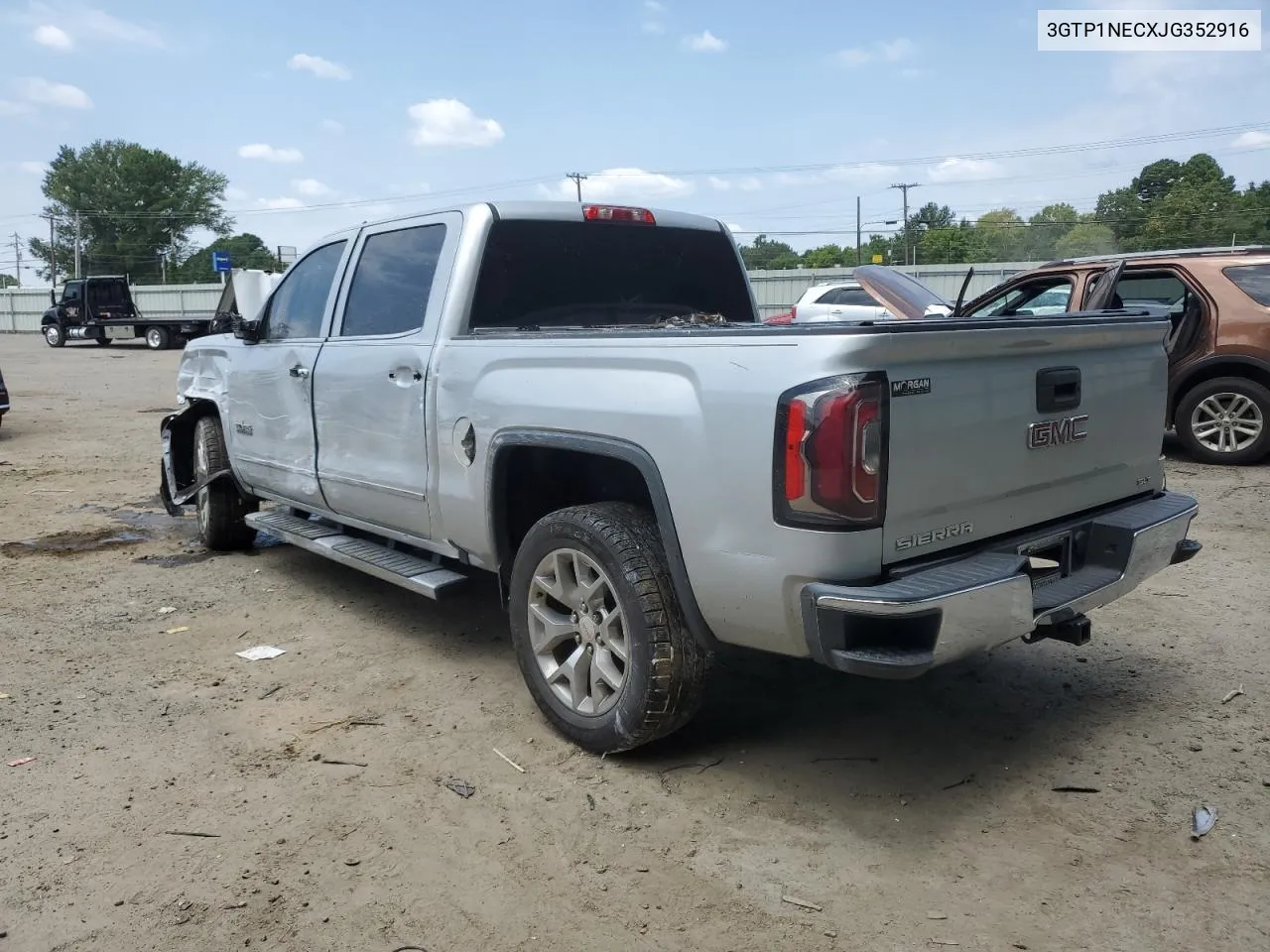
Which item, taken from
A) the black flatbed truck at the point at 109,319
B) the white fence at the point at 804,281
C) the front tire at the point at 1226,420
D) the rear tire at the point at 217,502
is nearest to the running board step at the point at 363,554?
the rear tire at the point at 217,502

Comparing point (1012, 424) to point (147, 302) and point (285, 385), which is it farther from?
point (147, 302)

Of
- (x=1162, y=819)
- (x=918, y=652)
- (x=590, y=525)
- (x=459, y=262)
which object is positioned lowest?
(x=1162, y=819)

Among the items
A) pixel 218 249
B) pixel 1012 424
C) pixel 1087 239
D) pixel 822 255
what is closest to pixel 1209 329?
pixel 1012 424

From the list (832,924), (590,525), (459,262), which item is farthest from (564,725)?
(459,262)

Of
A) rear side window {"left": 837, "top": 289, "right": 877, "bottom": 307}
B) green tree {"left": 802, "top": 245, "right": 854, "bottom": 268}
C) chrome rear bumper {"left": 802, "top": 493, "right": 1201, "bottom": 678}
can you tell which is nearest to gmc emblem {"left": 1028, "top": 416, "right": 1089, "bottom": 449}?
chrome rear bumper {"left": 802, "top": 493, "right": 1201, "bottom": 678}

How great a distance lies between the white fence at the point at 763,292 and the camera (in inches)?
1131

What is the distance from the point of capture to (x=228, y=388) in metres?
6.15

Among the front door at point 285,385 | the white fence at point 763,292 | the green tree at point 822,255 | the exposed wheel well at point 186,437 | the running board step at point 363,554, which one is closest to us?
the running board step at point 363,554

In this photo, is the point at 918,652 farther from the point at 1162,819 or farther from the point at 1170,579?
the point at 1170,579

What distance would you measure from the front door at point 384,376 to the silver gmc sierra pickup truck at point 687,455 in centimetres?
2

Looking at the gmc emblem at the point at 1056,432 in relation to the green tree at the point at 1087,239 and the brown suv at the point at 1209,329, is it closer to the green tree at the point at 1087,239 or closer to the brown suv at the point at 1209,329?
the brown suv at the point at 1209,329

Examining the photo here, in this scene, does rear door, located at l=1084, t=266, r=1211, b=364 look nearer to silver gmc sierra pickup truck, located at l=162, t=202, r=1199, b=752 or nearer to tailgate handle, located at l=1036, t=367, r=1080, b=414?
silver gmc sierra pickup truck, located at l=162, t=202, r=1199, b=752

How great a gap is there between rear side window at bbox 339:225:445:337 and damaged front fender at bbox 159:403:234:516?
89.0 inches

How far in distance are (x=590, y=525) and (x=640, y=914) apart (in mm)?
1247
